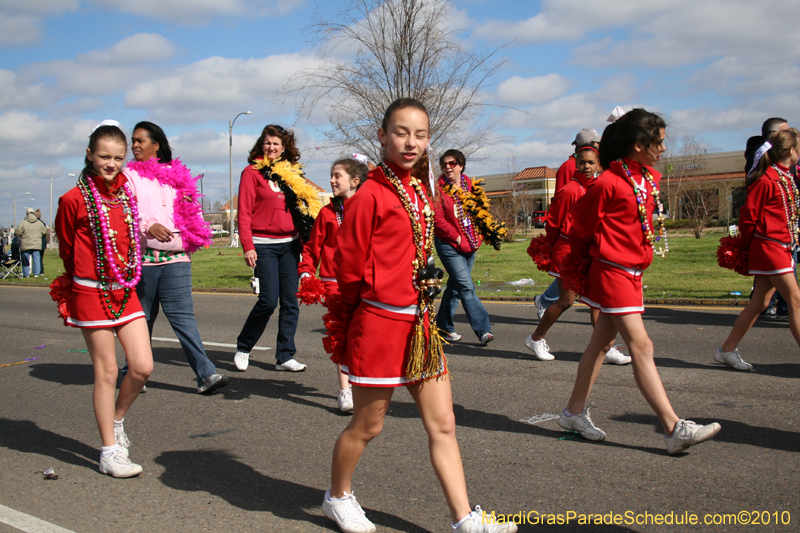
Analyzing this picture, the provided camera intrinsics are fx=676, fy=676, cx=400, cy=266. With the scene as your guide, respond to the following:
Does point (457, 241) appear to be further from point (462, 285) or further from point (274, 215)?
point (274, 215)

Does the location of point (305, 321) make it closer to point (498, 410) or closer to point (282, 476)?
point (498, 410)

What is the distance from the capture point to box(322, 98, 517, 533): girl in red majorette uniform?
281cm

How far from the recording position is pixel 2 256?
20.9 meters

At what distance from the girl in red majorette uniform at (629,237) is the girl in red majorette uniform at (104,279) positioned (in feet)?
8.80

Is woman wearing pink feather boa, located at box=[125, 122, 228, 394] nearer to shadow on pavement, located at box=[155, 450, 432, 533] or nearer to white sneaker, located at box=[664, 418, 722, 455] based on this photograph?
shadow on pavement, located at box=[155, 450, 432, 533]

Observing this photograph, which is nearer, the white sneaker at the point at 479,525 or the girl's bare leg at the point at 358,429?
the white sneaker at the point at 479,525

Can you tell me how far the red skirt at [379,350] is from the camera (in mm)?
2838

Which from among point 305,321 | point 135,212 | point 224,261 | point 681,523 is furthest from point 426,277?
point 224,261

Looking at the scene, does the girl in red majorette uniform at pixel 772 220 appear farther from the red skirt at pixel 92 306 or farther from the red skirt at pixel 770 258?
the red skirt at pixel 92 306

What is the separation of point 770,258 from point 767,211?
0.40 meters

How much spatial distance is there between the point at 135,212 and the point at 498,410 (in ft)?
9.40

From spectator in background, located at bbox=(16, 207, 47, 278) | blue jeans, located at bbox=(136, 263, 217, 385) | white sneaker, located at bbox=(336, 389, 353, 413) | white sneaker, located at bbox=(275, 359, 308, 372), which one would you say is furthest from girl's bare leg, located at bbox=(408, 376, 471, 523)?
spectator in background, located at bbox=(16, 207, 47, 278)

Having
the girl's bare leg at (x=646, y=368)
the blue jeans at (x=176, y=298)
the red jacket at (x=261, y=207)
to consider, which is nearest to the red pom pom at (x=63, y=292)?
the blue jeans at (x=176, y=298)

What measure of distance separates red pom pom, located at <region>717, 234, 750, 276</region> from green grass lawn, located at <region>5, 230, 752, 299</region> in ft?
14.5
